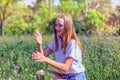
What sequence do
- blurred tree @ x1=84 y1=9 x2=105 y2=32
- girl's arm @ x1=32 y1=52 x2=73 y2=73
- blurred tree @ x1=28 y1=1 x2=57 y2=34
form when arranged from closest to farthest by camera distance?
girl's arm @ x1=32 y1=52 x2=73 y2=73
blurred tree @ x1=84 y1=9 x2=105 y2=32
blurred tree @ x1=28 y1=1 x2=57 y2=34

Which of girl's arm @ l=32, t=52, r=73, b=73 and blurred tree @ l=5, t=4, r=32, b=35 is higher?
girl's arm @ l=32, t=52, r=73, b=73

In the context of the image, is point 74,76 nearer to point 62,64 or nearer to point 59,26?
point 62,64

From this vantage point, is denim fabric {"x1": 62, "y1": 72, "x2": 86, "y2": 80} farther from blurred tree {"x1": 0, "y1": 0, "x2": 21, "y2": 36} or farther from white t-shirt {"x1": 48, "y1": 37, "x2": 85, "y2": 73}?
blurred tree {"x1": 0, "y1": 0, "x2": 21, "y2": 36}

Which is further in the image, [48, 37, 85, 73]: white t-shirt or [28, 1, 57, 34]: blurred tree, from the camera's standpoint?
[28, 1, 57, 34]: blurred tree

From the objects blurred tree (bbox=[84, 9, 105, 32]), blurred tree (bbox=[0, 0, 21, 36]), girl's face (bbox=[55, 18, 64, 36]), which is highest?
girl's face (bbox=[55, 18, 64, 36])

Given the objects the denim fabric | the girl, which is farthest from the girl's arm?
the denim fabric

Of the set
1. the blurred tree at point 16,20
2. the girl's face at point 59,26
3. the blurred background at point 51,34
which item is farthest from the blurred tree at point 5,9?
the girl's face at point 59,26

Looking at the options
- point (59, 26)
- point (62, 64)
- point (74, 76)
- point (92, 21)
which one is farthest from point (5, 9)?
point (62, 64)

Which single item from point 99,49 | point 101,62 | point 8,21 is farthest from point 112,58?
point 8,21

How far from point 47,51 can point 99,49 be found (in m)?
3.27

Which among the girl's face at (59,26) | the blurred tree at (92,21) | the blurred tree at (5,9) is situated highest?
the girl's face at (59,26)

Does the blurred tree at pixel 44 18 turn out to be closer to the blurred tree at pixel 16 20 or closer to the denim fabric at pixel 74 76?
the blurred tree at pixel 16 20

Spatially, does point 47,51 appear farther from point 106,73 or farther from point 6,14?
point 6,14

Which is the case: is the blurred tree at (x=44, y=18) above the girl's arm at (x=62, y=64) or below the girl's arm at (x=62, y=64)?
below
